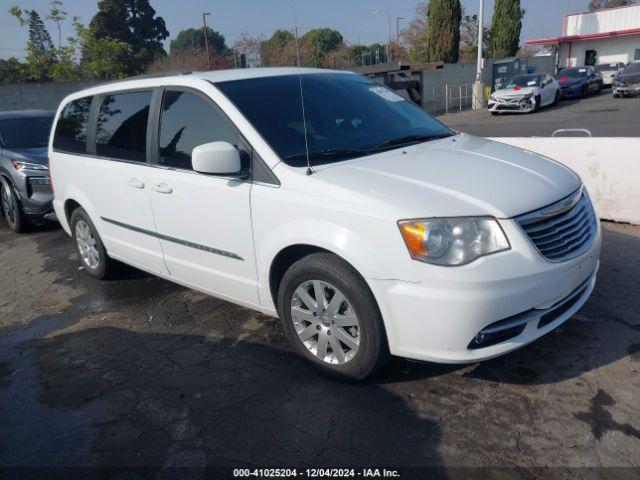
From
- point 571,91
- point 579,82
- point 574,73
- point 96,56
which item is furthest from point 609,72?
point 96,56

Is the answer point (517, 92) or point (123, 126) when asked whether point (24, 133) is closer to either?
point (123, 126)

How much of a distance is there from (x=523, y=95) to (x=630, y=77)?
6628 mm

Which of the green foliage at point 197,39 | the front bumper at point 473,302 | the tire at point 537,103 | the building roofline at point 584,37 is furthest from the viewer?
the green foliage at point 197,39

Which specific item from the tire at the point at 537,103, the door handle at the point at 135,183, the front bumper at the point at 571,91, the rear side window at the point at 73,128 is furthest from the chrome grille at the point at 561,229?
the front bumper at the point at 571,91

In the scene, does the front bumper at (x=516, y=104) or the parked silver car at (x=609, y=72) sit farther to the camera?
the parked silver car at (x=609, y=72)

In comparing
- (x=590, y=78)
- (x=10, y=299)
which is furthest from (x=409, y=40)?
(x=10, y=299)

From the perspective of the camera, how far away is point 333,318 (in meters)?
3.06

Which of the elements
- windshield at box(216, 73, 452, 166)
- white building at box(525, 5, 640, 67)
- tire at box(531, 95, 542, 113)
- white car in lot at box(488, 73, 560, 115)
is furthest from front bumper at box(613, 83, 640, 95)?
windshield at box(216, 73, 452, 166)

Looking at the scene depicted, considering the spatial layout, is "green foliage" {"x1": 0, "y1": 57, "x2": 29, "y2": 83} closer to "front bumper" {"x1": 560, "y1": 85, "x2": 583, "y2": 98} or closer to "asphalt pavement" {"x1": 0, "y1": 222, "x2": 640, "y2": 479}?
"front bumper" {"x1": 560, "y1": 85, "x2": 583, "y2": 98}

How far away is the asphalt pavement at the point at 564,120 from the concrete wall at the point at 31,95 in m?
15.1

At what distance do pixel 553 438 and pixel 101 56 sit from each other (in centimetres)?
3547

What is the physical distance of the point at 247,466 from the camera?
260 cm

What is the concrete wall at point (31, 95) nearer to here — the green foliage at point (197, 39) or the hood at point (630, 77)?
the hood at point (630, 77)

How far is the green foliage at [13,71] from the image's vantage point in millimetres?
30986
